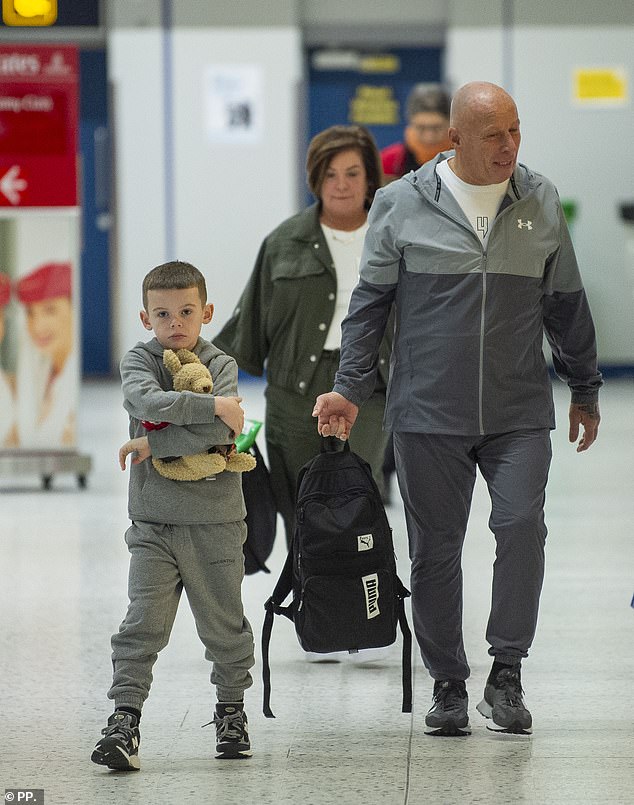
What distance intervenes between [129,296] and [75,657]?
33.4 feet

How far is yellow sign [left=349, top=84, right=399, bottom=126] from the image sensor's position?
573 inches

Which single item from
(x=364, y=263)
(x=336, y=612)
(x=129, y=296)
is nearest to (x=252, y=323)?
(x=364, y=263)

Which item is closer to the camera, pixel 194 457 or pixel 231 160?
pixel 194 457

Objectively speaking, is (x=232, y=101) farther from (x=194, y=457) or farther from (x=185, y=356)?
(x=194, y=457)

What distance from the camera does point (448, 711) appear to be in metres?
3.69

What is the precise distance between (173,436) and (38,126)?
491 centimetres

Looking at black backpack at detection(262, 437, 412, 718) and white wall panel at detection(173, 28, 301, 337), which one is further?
white wall panel at detection(173, 28, 301, 337)

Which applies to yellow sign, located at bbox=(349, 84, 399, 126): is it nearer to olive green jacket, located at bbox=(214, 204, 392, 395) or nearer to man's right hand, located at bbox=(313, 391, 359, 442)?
olive green jacket, located at bbox=(214, 204, 392, 395)

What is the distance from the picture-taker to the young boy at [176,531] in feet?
11.1

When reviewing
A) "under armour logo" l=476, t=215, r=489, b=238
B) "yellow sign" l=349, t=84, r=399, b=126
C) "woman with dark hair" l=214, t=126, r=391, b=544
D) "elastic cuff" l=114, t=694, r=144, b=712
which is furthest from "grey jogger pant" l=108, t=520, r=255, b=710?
"yellow sign" l=349, t=84, r=399, b=126

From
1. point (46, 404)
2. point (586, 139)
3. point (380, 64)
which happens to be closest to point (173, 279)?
point (46, 404)

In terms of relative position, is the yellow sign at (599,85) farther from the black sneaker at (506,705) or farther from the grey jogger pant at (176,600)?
the grey jogger pant at (176,600)

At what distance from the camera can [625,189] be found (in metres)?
14.0

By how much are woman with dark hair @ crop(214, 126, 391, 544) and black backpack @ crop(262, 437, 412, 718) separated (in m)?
0.80
